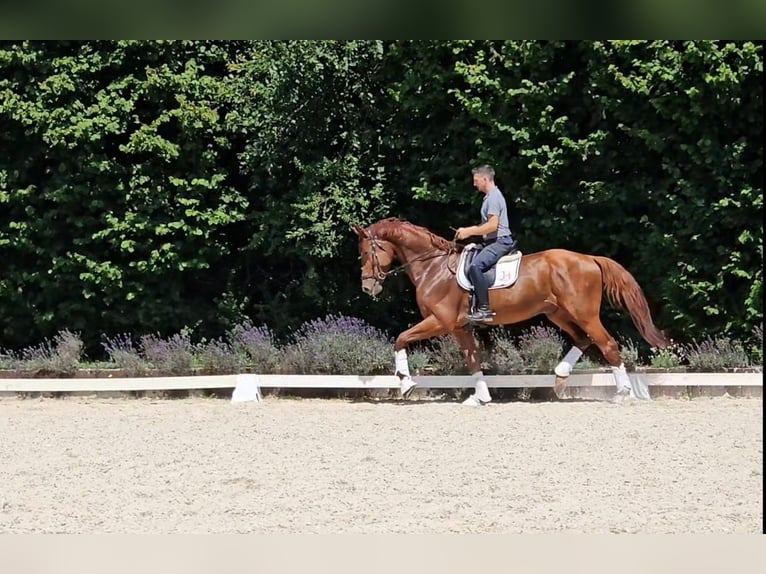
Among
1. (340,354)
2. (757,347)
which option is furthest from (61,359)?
(757,347)

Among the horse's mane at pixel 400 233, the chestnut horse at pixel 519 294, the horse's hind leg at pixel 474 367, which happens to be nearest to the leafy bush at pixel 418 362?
the horse's hind leg at pixel 474 367

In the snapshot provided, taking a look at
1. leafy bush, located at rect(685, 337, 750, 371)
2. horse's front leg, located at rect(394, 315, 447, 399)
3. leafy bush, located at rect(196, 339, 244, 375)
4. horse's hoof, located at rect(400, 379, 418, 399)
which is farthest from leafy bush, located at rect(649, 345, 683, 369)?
leafy bush, located at rect(196, 339, 244, 375)

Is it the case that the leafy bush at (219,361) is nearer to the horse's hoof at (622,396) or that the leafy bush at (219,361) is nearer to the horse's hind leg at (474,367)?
the horse's hind leg at (474,367)

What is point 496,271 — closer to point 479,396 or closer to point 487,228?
point 487,228

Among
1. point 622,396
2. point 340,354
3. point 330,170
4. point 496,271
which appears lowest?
point 622,396

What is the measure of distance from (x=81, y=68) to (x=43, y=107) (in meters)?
0.61

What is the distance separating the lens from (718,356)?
10.4 metres

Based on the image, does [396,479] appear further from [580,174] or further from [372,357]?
[580,174]

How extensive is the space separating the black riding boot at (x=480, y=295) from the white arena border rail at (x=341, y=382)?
0.71m

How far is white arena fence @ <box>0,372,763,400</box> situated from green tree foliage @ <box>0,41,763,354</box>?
Result: 895 millimetres

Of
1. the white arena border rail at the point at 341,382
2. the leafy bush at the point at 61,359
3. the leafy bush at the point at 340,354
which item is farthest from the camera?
the leafy bush at the point at 61,359

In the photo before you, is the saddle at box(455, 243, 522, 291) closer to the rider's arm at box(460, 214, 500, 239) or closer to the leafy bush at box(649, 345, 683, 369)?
the rider's arm at box(460, 214, 500, 239)

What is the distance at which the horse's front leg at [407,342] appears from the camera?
→ 992 cm

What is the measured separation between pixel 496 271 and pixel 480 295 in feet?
0.98
